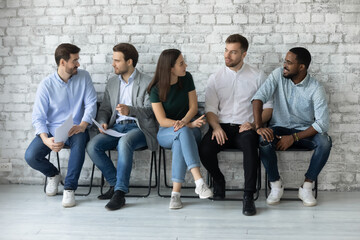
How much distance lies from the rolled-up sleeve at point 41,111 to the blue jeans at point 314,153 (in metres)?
1.94

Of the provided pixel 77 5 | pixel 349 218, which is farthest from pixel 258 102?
pixel 77 5

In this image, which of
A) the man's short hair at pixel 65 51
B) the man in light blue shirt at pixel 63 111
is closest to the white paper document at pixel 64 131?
the man in light blue shirt at pixel 63 111

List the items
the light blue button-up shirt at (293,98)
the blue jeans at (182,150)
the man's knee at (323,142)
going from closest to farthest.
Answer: the blue jeans at (182,150)
the man's knee at (323,142)
the light blue button-up shirt at (293,98)

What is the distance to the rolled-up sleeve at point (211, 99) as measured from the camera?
167 inches

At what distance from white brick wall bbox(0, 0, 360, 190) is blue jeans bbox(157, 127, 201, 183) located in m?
0.74

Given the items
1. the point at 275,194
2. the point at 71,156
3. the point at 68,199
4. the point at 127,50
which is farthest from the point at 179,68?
the point at 68,199

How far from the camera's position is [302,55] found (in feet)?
13.3

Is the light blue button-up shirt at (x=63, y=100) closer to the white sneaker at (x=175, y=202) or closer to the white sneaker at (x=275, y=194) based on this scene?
the white sneaker at (x=175, y=202)

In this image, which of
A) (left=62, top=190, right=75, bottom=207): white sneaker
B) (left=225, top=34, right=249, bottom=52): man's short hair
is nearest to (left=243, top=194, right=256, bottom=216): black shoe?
(left=225, top=34, right=249, bottom=52): man's short hair

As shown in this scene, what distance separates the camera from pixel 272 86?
4.12m

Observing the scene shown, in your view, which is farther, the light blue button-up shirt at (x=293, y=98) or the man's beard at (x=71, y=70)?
the man's beard at (x=71, y=70)

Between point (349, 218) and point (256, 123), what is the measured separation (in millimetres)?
1075

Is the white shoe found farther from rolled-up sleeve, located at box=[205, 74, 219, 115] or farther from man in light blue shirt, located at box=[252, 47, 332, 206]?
man in light blue shirt, located at box=[252, 47, 332, 206]

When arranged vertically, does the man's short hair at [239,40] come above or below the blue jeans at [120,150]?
above
